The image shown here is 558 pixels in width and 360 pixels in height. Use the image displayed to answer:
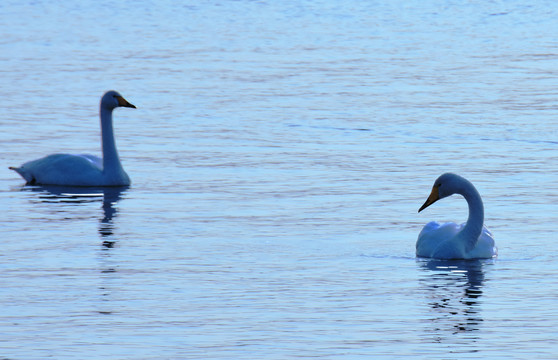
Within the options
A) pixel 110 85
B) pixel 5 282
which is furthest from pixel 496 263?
pixel 110 85

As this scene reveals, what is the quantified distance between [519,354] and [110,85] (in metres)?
17.4

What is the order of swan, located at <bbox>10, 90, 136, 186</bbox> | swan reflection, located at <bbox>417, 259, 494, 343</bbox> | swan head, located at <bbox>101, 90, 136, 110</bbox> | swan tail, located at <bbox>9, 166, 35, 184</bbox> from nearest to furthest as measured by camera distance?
swan reflection, located at <bbox>417, 259, 494, 343</bbox>, swan, located at <bbox>10, 90, 136, 186</bbox>, swan tail, located at <bbox>9, 166, 35, 184</bbox>, swan head, located at <bbox>101, 90, 136, 110</bbox>

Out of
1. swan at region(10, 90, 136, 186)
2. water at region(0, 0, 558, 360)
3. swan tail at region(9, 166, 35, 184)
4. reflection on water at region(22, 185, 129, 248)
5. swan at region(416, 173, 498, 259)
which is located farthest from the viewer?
swan tail at region(9, 166, 35, 184)

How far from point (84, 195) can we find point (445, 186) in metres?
4.88

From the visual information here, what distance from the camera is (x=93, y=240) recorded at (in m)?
13.5

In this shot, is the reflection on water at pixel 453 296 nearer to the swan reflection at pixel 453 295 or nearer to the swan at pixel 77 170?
the swan reflection at pixel 453 295

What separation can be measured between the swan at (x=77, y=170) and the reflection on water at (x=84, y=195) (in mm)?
76

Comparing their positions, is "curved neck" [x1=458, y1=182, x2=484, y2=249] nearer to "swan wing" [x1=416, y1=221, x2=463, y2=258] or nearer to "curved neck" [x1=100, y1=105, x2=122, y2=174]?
"swan wing" [x1=416, y1=221, x2=463, y2=258]

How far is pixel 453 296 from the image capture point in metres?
11.2

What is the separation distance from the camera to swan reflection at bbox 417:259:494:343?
1020 cm

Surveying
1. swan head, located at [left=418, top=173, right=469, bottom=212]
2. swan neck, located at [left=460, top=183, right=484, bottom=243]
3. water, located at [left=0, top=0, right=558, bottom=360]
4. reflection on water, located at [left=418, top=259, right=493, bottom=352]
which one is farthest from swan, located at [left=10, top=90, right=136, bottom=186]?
reflection on water, located at [left=418, top=259, right=493, bottom=352]

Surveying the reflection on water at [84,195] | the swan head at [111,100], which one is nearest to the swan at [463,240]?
the reflection on water at [84,195]

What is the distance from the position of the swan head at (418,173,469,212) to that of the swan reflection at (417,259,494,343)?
700mm

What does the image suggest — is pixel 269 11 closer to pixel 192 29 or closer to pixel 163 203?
pixel 192 29
